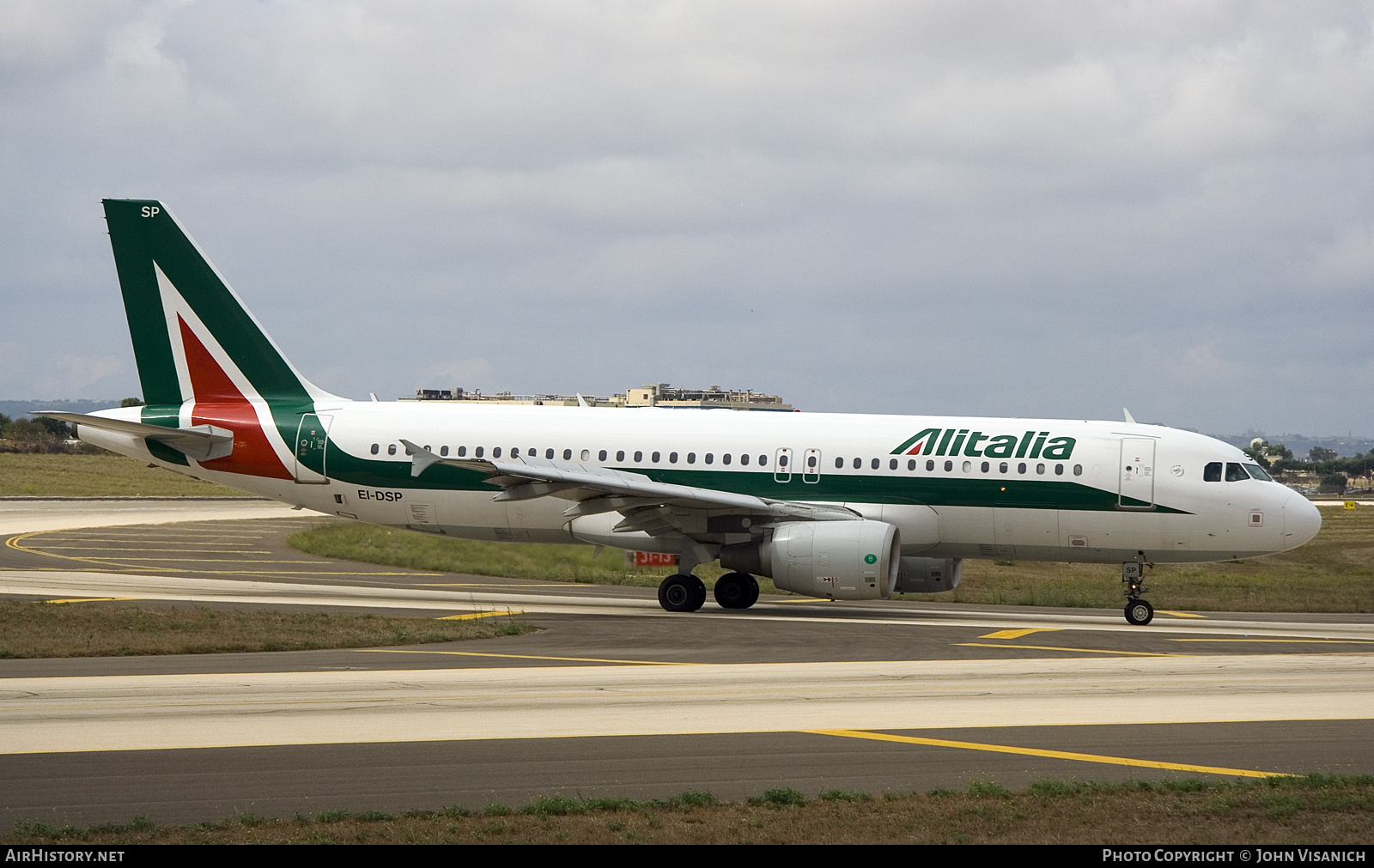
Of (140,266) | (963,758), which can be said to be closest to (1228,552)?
(963,758)

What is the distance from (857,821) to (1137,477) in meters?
17.3

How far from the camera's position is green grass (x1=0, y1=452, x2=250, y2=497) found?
2876 inches

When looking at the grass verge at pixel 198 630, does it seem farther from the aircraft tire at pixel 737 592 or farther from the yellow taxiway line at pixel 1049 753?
the yellow taxiway line at pixel 1049 753

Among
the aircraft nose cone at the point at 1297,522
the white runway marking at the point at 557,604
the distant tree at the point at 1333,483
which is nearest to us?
the white runway marking at the point at 557,604

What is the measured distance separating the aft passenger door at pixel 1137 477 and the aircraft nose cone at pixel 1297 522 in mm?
2447

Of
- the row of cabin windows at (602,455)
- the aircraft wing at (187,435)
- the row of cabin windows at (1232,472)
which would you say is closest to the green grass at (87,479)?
the aircraft wing at (187,435)

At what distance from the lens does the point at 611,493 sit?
24.5 m

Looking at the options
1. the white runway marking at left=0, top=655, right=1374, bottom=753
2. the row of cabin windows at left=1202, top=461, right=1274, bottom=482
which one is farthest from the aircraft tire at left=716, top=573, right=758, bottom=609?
the row of cabin windows at left=1202, top=461, right=1274, bottom=482

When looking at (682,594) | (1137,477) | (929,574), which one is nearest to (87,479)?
A: (682,594)

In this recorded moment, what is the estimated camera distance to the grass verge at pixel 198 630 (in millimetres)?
18359

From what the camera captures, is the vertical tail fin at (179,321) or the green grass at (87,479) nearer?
the vertical tail fin at (179,321)

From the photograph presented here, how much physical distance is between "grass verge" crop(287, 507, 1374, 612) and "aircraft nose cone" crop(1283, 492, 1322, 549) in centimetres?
384

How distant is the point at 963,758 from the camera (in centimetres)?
1219

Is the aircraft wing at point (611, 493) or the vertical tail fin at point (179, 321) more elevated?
the vertical tail fin at point (179, 321)
